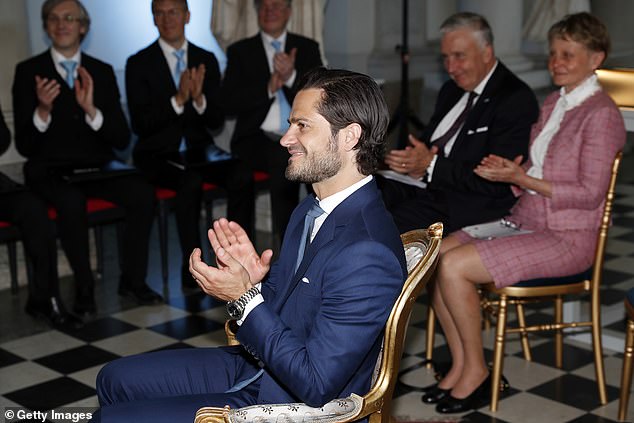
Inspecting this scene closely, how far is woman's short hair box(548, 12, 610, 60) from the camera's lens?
13.9 feet

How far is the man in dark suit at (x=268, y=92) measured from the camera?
6305 mm

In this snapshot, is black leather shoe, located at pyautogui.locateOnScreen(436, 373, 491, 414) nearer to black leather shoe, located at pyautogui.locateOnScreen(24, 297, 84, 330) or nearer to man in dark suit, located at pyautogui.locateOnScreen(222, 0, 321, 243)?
black leather shoe, located at pyautogui.locateOnScreen(24, 297, 84, 330)

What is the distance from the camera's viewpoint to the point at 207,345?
16.3 ft

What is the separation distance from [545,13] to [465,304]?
270 cm

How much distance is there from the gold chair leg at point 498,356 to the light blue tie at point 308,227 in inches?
63.3

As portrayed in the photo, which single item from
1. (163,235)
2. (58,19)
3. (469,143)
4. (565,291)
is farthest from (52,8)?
(565,291)

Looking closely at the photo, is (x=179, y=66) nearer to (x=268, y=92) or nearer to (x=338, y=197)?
(x=268, y=92)

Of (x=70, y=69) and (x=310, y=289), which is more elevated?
(x=70, y=69)

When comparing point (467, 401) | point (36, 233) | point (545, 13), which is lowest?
point (467, 401)

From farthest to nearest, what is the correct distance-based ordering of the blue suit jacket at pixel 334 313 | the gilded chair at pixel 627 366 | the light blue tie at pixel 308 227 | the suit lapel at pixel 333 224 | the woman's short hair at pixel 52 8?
the woman's short hair at pixel 52 8, the gilded chair at pixel 627 366, the light blue tie at pixel 308 227, the suit lapel at pixel 333 224, the blue suit jacket at pixel 334 313

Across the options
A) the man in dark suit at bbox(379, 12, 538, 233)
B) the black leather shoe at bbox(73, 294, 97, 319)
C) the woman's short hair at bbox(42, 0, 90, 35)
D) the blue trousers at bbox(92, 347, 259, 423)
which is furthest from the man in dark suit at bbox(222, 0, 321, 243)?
the blue trousers at bbox(92, 347, 259, 423)

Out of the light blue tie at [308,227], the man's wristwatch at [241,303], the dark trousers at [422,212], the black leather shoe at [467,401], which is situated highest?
the light blue tie at [308,227]

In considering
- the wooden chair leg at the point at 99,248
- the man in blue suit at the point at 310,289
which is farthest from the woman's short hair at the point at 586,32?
the wooden chair leg at the point at 99,248

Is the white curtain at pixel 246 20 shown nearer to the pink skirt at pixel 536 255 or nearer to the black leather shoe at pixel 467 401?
the pink skirt at pixel 536 255
